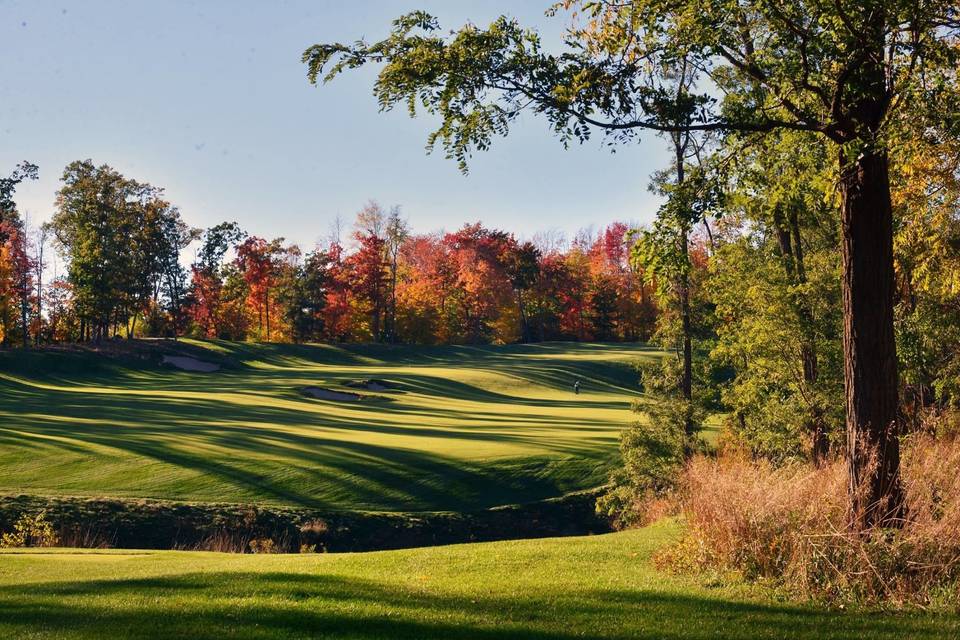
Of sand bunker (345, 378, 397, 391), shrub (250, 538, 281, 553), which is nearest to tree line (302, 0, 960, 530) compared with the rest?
shrub (250, 538, 281, 553)

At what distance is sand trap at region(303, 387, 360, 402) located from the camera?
49656 mm

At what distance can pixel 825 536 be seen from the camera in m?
9.35

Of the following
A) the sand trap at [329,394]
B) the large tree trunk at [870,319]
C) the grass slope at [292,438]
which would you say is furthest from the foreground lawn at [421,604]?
the sand trap at [329,394]

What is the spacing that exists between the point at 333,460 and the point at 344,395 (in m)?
23.7

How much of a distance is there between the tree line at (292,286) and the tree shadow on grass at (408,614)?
61.2 m

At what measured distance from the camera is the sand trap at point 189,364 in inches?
2552

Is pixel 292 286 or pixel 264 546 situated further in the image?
pixel 292 286

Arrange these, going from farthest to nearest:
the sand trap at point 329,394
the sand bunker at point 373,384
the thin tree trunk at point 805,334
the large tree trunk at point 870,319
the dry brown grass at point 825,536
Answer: the sand bunker at point 373,384 → the sand trap at point 329,394 → the thin tree trunk at point 805,334 → the large tree trunk at point 870,319 → the dry brown grass at point 825,536

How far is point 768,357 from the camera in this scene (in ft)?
92.1

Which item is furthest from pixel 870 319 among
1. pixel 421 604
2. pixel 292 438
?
pixel 292 438

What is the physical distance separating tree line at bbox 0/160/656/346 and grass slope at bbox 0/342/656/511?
16.5m

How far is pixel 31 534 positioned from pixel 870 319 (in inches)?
727

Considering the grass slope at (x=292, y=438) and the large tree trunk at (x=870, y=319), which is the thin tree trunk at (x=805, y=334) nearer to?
the grass slope at (x=292, y=438)

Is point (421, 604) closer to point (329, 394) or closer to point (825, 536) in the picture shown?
point (825, 536)
